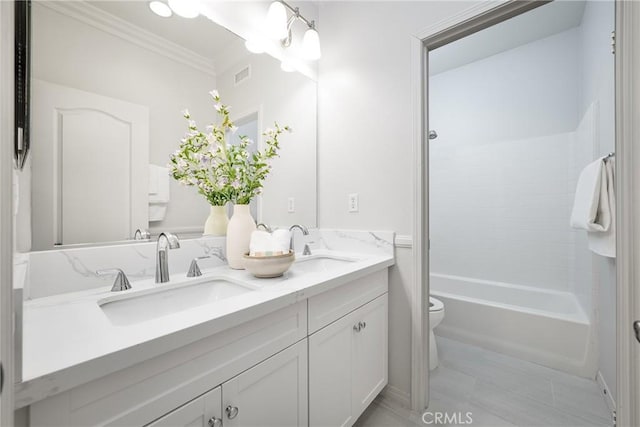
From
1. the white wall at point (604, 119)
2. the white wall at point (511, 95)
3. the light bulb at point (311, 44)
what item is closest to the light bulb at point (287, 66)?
the light bulb at point (311, 44)

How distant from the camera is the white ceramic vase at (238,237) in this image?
1.28 m

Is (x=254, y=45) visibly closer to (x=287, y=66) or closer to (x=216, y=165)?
(x=287, y=66)

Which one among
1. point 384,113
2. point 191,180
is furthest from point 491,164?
point 191,180

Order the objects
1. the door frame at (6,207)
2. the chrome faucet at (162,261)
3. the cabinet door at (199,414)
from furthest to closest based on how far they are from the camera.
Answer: the chrome faucet at (162,261), the cabinet door at (199,414), the door frame at (6,207)

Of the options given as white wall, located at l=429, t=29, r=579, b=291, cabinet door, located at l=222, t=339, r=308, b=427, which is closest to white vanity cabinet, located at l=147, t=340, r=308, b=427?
cabinet door, located at l=222, t=339, r=308, b=427

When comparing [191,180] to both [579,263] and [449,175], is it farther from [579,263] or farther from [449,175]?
[579,263]

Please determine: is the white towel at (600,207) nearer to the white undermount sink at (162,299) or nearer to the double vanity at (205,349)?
the double vanity at (205,349)

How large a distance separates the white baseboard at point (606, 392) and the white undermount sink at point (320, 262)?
158cm

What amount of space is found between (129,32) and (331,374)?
1589 millimetres

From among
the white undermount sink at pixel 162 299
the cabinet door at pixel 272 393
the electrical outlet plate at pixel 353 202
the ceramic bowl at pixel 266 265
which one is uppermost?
the electrical outlet plate at pixel 353 202

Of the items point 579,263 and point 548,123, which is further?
point 548,123

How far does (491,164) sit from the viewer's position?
110 inches

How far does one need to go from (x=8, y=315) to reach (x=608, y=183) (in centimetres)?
239

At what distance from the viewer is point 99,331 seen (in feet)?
2.04
